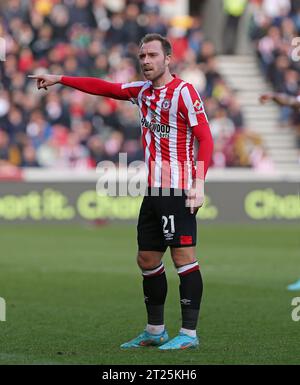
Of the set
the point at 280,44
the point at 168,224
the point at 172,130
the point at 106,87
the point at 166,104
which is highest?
the point at 280,44

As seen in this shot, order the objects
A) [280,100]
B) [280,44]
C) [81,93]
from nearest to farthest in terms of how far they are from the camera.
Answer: [280,100] → [81,93] → [280,44]

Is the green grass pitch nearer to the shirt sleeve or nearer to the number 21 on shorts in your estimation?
the number 21 on shorts

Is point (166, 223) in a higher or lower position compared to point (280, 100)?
lower

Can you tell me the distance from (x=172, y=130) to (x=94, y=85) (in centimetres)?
78

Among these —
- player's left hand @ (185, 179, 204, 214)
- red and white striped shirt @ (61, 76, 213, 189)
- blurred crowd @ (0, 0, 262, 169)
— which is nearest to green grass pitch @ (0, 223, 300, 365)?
player's left hand @ (185, 179, 204, 214)

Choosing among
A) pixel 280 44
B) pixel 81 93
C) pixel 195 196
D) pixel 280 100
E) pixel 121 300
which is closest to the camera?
pixel 195 196

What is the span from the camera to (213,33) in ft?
99.1

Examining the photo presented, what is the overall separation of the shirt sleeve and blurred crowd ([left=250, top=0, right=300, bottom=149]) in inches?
681

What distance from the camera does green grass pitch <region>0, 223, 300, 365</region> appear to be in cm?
752

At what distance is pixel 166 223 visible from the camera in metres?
7.81

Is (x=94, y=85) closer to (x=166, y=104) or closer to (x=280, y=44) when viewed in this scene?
(x=166, y=104)

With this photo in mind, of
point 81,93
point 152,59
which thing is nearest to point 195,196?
point 152,59

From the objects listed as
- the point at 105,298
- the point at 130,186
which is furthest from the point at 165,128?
the point at 130,186
